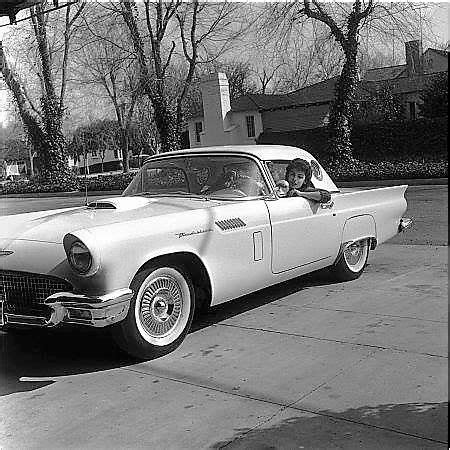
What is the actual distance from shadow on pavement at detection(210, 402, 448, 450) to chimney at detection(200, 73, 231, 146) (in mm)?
32662

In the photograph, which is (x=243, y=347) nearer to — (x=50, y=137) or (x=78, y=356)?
(x=78, y=356)

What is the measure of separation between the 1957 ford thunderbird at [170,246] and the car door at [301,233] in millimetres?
10

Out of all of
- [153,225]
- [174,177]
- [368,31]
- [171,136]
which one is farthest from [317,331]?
[171,136]

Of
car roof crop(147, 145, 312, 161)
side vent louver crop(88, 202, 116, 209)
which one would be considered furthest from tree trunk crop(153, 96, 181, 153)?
side vent louver crop(88, 202, 116, 209)

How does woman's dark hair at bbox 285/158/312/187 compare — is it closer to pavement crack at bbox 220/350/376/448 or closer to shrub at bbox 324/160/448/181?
pavement crack at bbox 220/350/376/448

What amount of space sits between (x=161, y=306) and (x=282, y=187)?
6.01 feet

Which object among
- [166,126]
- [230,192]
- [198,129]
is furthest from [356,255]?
[198,129]

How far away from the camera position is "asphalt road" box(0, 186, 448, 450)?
3.20 metres

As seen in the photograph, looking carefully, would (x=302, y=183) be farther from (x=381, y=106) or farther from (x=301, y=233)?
(x=381, y=106)

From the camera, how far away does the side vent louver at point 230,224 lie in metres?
4.85

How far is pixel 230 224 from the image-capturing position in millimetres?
4930

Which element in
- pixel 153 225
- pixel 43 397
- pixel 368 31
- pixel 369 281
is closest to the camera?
pixel 43 397

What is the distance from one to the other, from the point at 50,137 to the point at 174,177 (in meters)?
32.3

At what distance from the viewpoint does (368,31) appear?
85.3ft
